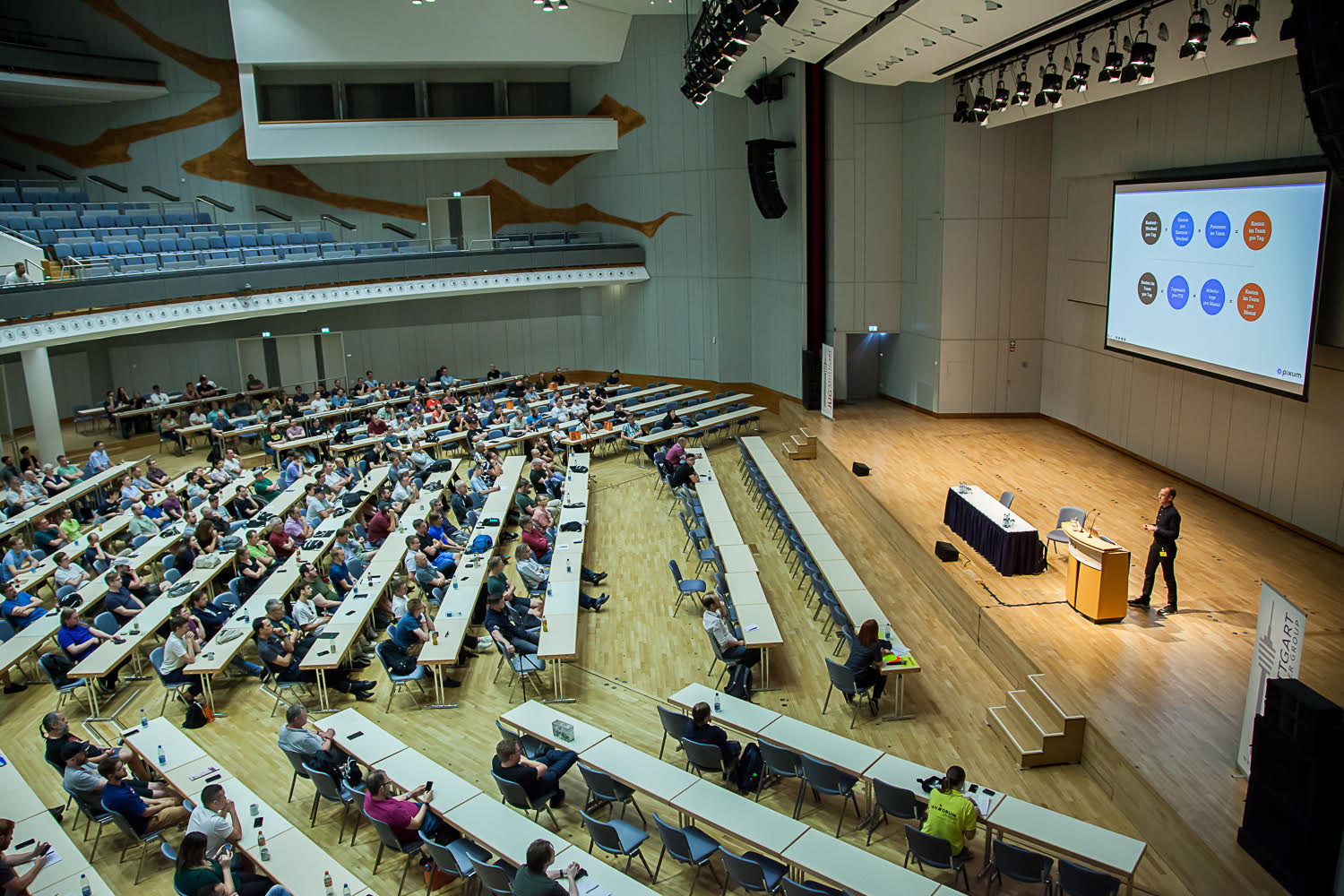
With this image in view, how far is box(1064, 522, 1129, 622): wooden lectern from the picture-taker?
8.87 m

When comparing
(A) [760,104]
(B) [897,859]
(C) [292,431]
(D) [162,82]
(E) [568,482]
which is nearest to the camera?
(B) [897,859]

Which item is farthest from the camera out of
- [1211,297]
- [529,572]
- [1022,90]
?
[1022,90]

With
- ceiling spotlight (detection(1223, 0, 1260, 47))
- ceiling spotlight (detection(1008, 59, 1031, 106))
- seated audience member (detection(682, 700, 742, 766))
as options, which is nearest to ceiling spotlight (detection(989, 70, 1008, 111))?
ceiling spotlight (detection(1008, 59, 1031, 106))

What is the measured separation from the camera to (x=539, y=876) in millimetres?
5496

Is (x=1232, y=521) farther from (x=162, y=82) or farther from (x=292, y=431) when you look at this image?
(x=162, y=82)

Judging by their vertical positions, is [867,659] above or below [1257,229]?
below

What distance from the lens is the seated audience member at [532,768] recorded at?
6.93m

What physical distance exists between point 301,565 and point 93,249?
38.1ft

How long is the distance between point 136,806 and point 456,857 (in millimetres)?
2633

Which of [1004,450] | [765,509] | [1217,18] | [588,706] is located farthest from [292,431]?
[1217,18]

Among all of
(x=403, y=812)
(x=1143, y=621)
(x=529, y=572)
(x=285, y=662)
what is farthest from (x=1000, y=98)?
(x=403, y=812)

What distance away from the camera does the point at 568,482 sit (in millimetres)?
14891

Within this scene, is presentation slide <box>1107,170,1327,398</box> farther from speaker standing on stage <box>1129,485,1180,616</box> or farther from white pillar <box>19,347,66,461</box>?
white pillar <box>19,347,66,461</box>

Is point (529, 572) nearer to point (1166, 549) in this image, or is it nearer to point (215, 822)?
point (215, 822)
